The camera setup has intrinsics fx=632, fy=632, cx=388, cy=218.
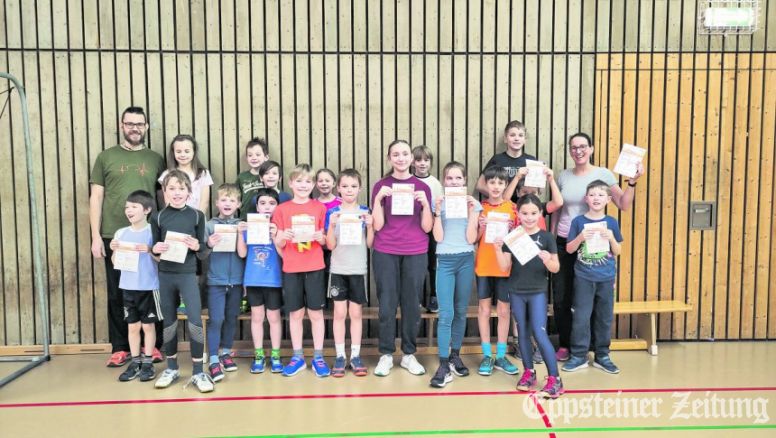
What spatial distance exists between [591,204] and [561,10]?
196 centimetres

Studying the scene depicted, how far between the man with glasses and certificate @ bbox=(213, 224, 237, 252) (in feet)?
2.96

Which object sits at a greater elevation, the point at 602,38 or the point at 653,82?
the point at 602,38

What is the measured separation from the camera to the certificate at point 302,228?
4.50 metres

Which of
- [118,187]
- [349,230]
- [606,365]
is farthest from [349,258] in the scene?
[606,365]

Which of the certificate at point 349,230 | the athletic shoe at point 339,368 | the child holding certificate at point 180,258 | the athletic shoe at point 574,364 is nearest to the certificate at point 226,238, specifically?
the child holding certificate at point 180,258

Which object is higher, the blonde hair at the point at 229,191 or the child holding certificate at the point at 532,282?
the blonde hair at the point at 229,191

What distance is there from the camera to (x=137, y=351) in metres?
4.79

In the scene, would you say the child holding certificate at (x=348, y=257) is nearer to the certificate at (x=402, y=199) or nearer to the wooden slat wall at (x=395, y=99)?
the certificate at (x=402, y=199)

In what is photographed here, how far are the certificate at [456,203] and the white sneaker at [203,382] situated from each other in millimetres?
2056

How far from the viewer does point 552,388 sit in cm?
425

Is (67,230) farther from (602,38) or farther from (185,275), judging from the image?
(602,38)

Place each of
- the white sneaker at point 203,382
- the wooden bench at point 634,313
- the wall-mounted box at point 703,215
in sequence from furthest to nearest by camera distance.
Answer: the wall-mounted box at point 703,215 → the wooden bench at point 634,313 → the white sneaker at point 203,382

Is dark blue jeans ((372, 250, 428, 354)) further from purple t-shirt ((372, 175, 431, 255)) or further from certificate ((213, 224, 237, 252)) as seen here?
certificate ((213, 224, 237, 252))

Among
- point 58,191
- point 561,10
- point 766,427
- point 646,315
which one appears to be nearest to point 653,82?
point 561,10
